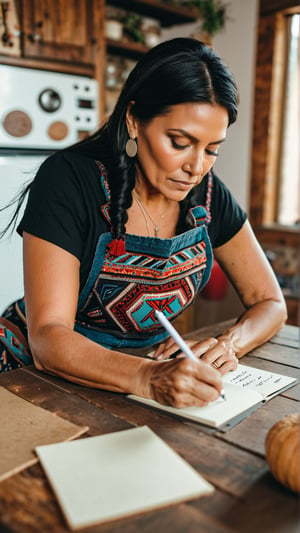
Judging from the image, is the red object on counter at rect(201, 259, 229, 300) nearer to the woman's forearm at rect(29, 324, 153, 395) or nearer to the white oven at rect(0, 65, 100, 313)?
the white oven at rect(0, 65, 100, 313)

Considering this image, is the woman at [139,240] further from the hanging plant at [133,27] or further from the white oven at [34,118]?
the hanging plant at [133,27]

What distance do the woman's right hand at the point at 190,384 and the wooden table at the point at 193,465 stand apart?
0.04 metres

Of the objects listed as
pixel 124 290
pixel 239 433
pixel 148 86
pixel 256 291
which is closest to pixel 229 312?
pixel 256 291

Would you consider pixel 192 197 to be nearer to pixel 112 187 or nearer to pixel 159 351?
pixel 112 187

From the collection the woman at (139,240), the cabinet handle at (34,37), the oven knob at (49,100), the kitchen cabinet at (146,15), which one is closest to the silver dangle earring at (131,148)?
the woman at (139,240)

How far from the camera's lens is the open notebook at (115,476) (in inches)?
23.4

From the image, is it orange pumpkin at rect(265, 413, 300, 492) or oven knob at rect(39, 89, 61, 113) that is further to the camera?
oven knob at rect(39, 89, 61, 113)

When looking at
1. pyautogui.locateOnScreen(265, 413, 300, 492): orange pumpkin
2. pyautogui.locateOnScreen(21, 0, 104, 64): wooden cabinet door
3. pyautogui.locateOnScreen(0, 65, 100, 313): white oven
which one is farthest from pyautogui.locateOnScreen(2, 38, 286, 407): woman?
pyautogui.locateOnScreen(21, 0, 104, 64): wooden cabinet door

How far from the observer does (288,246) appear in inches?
151

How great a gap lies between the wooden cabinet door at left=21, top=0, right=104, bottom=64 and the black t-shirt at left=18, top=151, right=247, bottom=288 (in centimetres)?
172

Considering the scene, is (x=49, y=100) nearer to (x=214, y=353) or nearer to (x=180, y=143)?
(x=180, y=143)

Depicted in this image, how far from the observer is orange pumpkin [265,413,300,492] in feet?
2.07

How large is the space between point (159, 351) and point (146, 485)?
1.81 ft

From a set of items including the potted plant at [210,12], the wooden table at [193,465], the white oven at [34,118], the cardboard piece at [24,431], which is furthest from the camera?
the potted plant at [210,12]
